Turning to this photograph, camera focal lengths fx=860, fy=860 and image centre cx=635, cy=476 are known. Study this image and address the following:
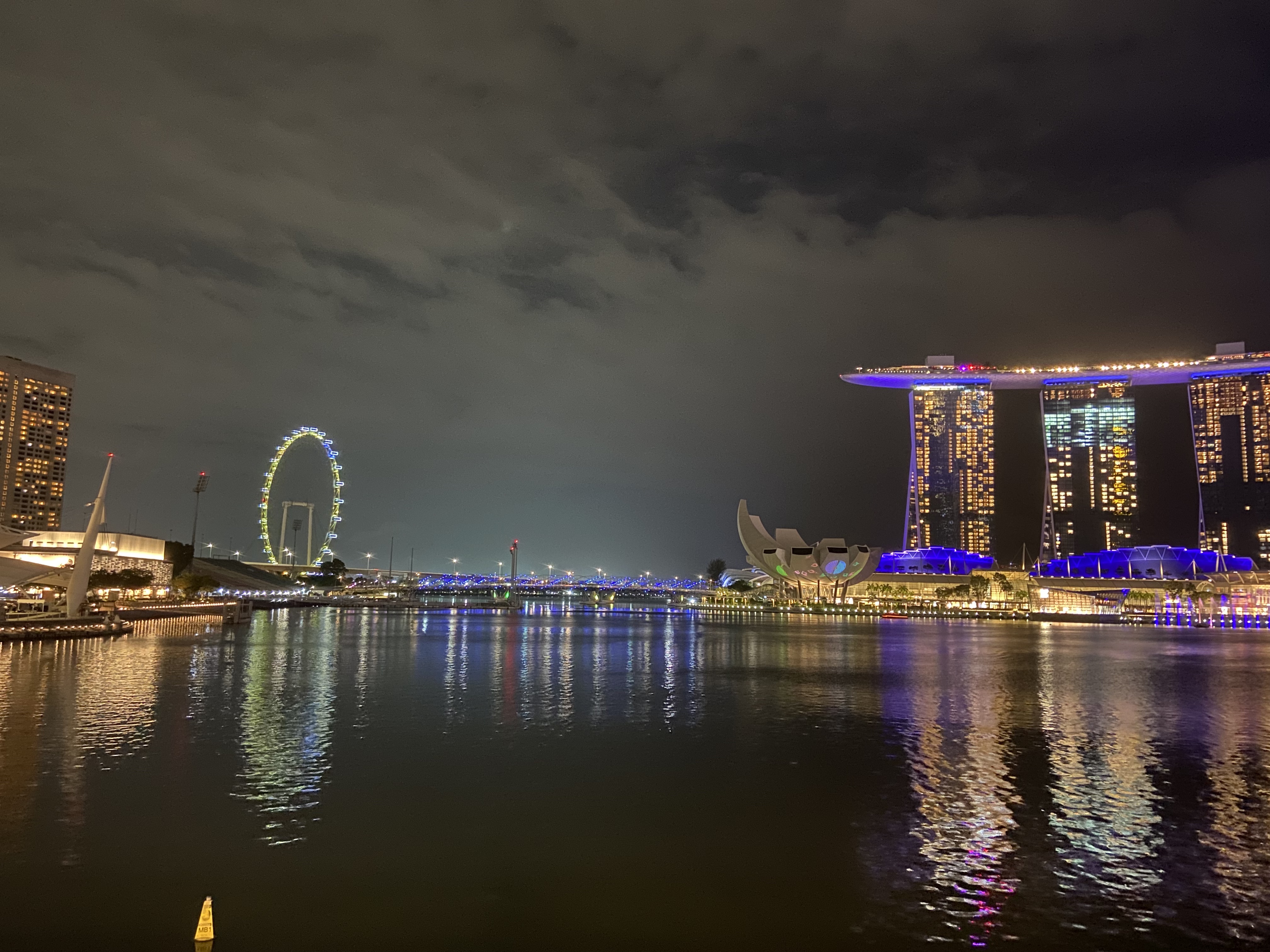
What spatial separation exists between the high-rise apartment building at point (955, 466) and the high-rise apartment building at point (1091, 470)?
12.9m

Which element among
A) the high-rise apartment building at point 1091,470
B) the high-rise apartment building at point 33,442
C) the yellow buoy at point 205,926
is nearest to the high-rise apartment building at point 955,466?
the high-rise apartment building at point 1091,470

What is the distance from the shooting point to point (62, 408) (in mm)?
137250

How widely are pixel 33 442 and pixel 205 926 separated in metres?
152

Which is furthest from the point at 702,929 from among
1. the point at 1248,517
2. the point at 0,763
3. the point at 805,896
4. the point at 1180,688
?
the point at 1248,517

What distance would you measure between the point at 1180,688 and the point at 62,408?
15473cm

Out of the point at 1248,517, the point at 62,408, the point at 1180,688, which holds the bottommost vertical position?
the point at 1180,688

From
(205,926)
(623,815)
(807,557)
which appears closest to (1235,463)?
(807,557)

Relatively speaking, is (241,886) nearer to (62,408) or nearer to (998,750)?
(998,750)

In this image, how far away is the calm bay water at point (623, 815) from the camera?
30.3 feet

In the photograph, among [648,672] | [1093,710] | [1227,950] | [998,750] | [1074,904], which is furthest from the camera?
[648,672]

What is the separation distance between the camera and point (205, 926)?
8258mm

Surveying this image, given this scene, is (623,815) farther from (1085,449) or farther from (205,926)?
(1085,449)

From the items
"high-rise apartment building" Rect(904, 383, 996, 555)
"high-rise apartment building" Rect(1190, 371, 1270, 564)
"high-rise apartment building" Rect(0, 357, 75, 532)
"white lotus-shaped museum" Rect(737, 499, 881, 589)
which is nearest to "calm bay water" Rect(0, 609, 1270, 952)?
"white lotus-shaped museum" Rect(737, 499, 881, 589)

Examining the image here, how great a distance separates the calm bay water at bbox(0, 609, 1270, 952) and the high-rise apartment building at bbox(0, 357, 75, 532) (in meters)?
122
